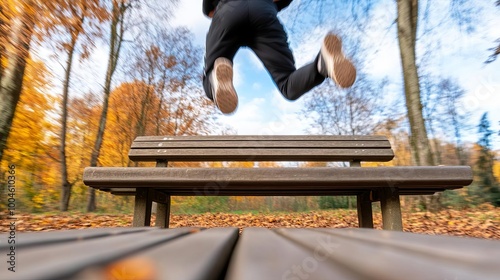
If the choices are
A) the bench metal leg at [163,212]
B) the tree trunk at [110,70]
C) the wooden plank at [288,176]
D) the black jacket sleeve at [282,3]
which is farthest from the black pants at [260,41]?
the tree trunk at [110,70]

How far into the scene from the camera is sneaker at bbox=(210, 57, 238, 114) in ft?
5.27

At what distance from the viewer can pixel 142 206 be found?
201 cm

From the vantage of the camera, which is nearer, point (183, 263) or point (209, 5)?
point (183, 263)

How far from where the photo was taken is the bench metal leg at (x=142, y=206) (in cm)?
202

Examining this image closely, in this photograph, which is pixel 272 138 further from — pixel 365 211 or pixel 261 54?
pixel 365 211

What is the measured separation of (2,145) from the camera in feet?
15.4

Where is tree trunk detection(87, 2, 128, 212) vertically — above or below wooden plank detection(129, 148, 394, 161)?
above

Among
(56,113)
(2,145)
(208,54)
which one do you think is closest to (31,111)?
(56,113)

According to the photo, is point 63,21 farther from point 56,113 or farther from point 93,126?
point 93,126

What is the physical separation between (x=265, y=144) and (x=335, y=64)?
0.97 metres

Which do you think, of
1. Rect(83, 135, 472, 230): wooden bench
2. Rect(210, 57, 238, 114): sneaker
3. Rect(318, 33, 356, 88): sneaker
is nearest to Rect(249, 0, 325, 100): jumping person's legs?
Rect(318, 33, 356, 88): sneaker

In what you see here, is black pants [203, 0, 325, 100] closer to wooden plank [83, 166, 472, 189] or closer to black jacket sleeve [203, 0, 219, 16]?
black jacket sleeve [203, 0, 219, 16]

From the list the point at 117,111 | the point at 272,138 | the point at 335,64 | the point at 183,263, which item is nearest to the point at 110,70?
the point at 117,111

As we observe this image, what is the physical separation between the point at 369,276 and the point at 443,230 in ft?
15.3
